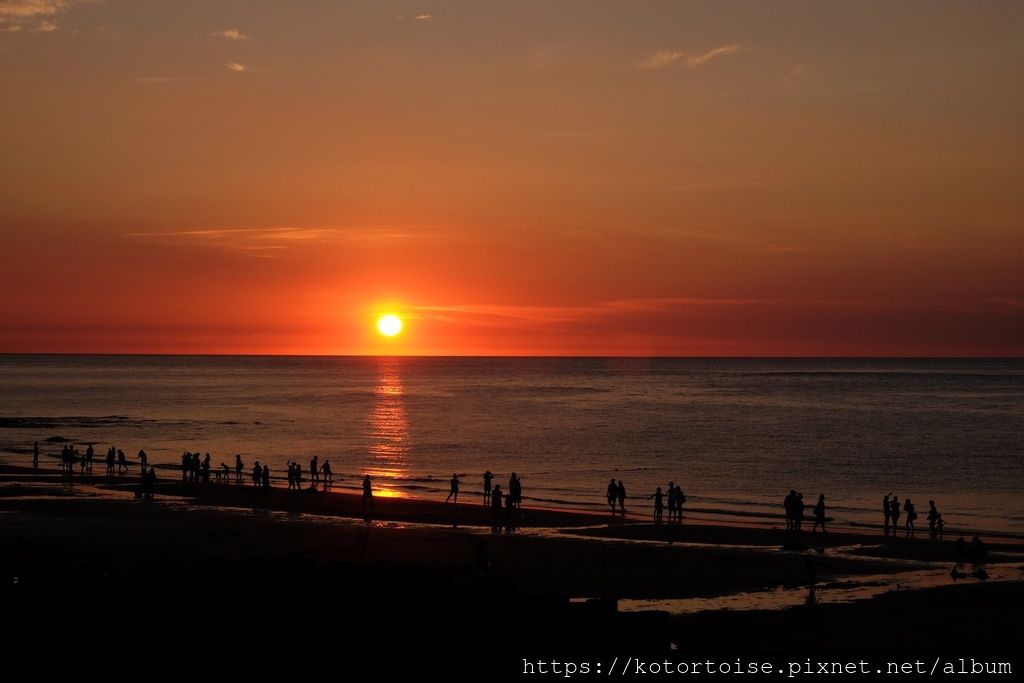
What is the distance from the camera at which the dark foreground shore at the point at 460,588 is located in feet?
53.5

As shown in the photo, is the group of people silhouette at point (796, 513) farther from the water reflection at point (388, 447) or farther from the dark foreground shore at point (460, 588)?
the water reflection at point (388, 447)

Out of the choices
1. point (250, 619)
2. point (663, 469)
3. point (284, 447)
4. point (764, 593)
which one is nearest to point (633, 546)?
point (764, 593)

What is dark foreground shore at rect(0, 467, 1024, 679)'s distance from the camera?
1630 centimetres

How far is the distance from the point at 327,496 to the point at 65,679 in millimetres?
29254

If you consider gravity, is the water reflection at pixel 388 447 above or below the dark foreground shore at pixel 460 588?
above

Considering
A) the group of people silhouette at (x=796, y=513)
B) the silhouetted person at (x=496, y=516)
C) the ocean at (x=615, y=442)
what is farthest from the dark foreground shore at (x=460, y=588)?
the ocean at (x=615, y=442)

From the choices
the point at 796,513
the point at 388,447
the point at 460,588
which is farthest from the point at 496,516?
the point at 388,447

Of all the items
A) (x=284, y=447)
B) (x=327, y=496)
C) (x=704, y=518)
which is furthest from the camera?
(x=284, y=447)

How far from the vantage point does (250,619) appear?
54.1ft

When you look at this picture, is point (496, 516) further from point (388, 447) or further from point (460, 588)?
point (388, 447)

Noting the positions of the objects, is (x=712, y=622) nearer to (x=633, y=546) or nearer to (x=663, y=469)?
(x=633, y=546)

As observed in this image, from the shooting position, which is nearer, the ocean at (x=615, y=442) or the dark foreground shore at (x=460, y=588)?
the dark foreground shore at (x=460, y=588)

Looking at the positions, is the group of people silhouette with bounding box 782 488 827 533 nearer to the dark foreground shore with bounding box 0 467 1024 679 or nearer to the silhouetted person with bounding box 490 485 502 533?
the dark foreground shore with bounding box 0 467 1024 679

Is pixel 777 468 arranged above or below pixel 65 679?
above
